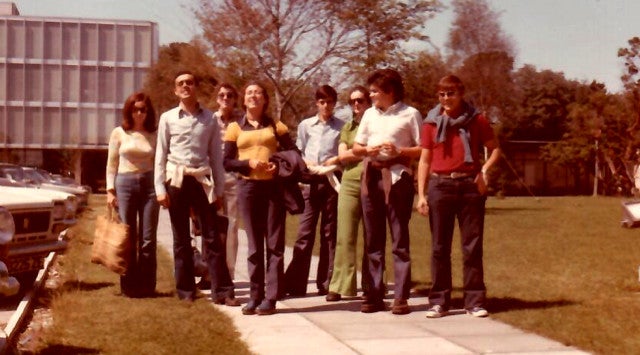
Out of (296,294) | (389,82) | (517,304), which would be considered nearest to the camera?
(389,82)

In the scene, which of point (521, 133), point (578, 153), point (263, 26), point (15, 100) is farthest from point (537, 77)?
point (263, 26)

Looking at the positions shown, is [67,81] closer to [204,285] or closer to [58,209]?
[58,209]

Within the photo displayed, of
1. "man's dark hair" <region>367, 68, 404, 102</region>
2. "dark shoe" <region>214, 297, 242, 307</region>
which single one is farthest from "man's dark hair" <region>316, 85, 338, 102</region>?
"dark shoe" <region>214, 297, 242, 307</region>

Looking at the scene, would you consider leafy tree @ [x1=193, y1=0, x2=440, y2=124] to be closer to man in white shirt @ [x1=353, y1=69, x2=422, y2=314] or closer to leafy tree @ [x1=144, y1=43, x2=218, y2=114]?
leafy tree @ [x1=144, y1=43, x2=218, y2=114]

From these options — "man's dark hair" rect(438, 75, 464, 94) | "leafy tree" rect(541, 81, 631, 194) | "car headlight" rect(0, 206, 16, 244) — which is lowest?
"car headlight" rect(0, 206, 16, 244)

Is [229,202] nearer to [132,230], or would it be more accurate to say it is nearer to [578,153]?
[132,230]

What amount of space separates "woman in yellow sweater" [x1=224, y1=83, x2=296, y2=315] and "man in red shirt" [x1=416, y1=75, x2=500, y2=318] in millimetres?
1315

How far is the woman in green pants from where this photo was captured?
10.1 metres

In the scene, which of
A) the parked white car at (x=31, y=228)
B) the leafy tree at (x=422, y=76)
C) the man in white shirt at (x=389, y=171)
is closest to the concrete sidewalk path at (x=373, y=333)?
the man in white shirt at (x=389, y=171)

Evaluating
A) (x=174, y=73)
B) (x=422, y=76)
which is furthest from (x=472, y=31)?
(x=174, y=73)

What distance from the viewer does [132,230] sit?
35.4ft

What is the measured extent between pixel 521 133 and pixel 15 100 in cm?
4586

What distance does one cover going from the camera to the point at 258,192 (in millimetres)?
9688

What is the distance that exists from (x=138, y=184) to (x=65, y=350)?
3091 millimetres
